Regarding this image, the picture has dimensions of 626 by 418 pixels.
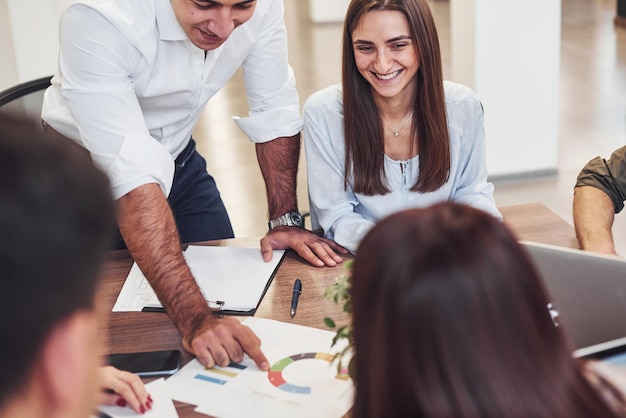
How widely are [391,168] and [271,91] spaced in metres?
0.45

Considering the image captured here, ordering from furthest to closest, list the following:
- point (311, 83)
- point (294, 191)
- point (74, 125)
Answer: point (311, 83) < point (294, 191) < point (74, 125)

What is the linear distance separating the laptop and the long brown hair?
82cm

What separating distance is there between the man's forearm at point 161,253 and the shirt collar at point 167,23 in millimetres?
390

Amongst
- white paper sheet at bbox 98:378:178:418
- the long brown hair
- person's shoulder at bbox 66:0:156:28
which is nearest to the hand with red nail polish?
white paper sheet at bbox 98:378:178:418

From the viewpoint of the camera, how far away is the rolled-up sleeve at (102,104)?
1.84 metres

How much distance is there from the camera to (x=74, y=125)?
84.5 inches

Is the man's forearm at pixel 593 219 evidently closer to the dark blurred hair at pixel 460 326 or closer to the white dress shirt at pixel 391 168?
the white dress shirt at pixel 391 168

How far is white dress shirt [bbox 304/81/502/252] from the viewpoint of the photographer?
2193mm

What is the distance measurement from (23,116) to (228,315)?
1072 millimetres

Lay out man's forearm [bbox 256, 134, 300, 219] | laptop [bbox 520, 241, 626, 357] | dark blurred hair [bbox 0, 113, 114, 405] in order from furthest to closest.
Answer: man's forearm [bbox 256, 134, 300, 219] < laptop [bbox 520, 241, 626, 357] < dark blurred hair [bbox 0, 113, 114, 405]

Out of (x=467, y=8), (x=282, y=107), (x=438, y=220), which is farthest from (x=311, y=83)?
(x=438, y=220)

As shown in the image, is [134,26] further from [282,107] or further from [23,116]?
[23,116]

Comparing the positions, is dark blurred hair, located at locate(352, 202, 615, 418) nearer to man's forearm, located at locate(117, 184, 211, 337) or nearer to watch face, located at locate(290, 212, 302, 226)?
man's forearm, located at locate(117, 184, 211, 337)

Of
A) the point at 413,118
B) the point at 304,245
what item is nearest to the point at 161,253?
the point at 304,245
